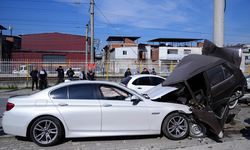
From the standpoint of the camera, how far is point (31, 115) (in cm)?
555

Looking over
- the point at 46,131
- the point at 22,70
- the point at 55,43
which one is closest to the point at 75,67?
the point at 22,70

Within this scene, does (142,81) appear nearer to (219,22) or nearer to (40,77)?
(219,22)

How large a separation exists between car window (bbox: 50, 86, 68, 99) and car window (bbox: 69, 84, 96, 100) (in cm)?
11

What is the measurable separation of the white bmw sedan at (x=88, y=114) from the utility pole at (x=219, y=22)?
3.51m

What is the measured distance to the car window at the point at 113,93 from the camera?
5982 millimetres

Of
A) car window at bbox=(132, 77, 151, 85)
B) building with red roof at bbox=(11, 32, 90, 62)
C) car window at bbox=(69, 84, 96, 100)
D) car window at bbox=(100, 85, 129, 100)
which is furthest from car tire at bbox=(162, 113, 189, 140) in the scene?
building with red roof at bbox=(11, 32, 90, 62)

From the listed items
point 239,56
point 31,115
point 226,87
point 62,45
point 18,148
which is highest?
point 62,45

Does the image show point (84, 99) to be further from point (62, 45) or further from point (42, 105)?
point (62, 45)

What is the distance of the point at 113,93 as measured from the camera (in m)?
6.05

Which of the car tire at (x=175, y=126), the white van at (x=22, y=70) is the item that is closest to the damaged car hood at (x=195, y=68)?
the car tire at (x=175, y=126)

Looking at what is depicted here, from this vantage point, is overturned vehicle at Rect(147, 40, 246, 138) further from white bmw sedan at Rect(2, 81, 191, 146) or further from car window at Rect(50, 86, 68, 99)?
car window at Rect(50, 86, 68, 99)

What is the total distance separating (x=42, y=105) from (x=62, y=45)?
61480 mm

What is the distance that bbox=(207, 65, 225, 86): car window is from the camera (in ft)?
21.1

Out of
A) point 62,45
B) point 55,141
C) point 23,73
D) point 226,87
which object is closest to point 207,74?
point 226,87
